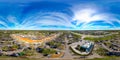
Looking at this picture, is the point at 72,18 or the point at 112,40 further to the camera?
the point at 112,40

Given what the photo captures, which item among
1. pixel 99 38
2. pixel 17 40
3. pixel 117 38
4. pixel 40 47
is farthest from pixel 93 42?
pixel 17 40

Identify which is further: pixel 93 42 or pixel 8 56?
pixel 93 42

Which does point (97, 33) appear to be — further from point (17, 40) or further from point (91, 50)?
point (17, 40)

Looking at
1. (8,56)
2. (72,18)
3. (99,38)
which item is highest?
(72,18)

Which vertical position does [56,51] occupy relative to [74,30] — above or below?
below

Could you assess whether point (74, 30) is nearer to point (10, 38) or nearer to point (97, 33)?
point (97, 33)

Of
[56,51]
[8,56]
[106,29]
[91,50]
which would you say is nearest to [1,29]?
[8,56]

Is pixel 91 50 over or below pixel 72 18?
below

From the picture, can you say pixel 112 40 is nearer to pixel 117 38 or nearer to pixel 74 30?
pixel 117 38
